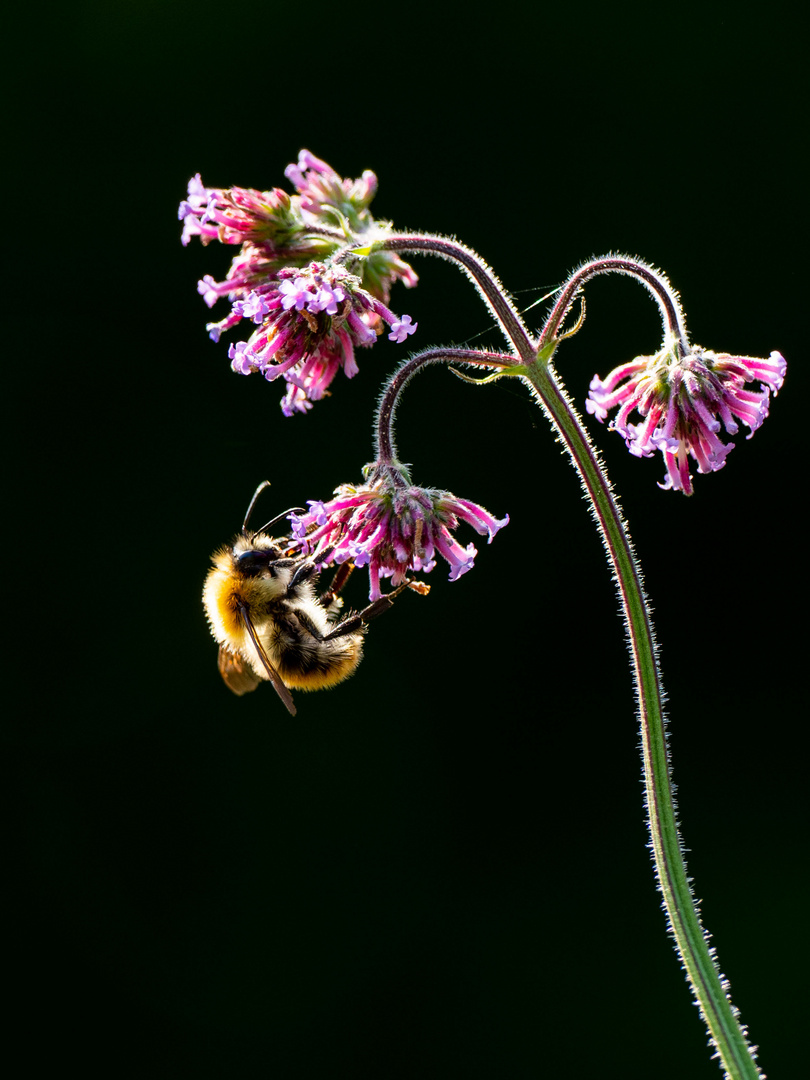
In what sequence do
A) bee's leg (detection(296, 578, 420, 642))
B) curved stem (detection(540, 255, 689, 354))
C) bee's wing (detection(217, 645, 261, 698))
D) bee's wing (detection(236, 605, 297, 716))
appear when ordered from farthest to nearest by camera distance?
bee's wing (detection(217, 645, 261, 698)), bee's wing (detection(236, 605, 297, 716)), bee's leg (detection(296, 578, 420, 642)), curved stem (detection(540, 255, 689, 354))

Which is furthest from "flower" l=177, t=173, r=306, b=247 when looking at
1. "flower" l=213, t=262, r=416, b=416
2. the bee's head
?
the bee's head

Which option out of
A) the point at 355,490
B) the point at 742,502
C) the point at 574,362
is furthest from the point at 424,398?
the point at 355,490

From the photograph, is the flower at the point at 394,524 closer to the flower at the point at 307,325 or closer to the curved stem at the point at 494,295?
the flower at the point at 307,325

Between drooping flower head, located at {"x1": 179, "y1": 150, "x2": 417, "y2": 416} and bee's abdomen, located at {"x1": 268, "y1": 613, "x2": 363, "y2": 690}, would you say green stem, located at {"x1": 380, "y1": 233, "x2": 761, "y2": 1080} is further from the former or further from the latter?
bee's abdomen, located at {"x1": 268, "y1": 613, "x2": 363, "y2": 690}

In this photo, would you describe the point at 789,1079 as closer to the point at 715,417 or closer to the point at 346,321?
the point at 715,417

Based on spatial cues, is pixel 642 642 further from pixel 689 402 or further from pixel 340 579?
pixel 340 579

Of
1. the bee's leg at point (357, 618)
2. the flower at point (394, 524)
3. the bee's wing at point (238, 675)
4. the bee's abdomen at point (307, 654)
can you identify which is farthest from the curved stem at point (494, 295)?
the bee's wing at point (238, 675)

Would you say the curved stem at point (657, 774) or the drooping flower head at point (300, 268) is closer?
the curved stem at point (657, 774)
